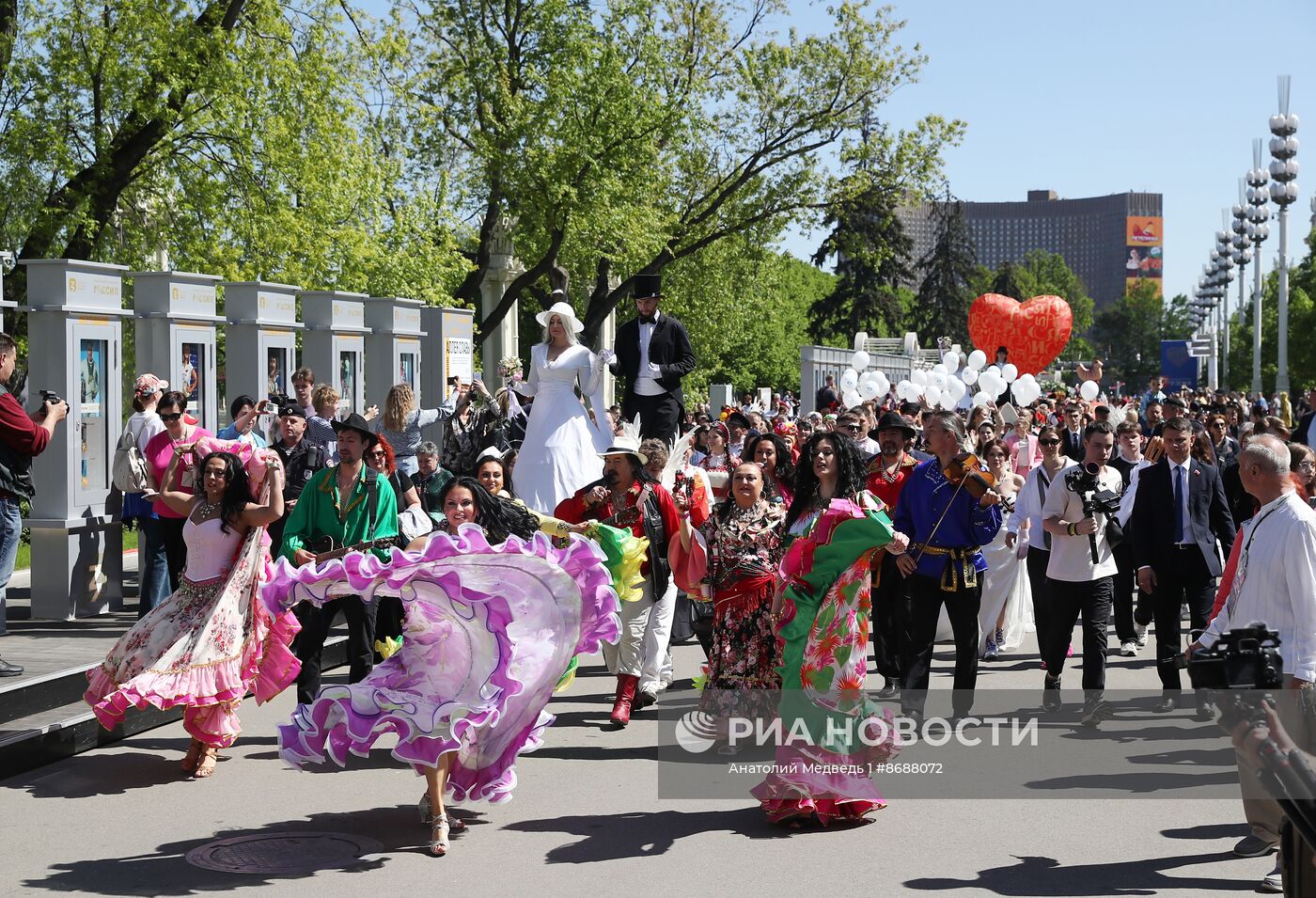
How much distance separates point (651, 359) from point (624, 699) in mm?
3908

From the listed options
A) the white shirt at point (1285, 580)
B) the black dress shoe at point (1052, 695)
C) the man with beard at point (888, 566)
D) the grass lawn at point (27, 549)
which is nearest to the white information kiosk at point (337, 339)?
the grass lawn at point (27, 549)

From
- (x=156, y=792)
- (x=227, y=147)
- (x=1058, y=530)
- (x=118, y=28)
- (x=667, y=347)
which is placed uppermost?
(x=118, y=28)

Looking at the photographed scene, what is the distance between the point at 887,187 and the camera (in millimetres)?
34344

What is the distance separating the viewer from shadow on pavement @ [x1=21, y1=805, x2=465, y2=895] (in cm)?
588

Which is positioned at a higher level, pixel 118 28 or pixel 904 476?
pixel 118 28

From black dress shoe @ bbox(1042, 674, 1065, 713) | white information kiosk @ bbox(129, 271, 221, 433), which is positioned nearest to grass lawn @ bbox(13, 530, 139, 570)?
white information kiosk @ bbox(129, 271, 221, 433)

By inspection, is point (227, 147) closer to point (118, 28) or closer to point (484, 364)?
point (118, 28)

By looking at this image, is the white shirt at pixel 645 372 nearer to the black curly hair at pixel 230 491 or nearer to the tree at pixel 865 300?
the black curly hair at pixel 230 491

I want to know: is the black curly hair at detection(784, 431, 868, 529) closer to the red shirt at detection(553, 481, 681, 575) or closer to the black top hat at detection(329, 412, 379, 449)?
the red shirt at detection(553, 481, 681, 575)

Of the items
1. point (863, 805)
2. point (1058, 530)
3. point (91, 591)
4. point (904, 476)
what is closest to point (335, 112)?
point (91, 591)

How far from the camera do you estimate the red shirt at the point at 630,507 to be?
29.6 ft

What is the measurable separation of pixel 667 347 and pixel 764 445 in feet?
13.1

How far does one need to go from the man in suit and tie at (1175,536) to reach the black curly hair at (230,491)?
5321mm

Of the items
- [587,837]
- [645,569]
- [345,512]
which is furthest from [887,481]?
[587,837]
